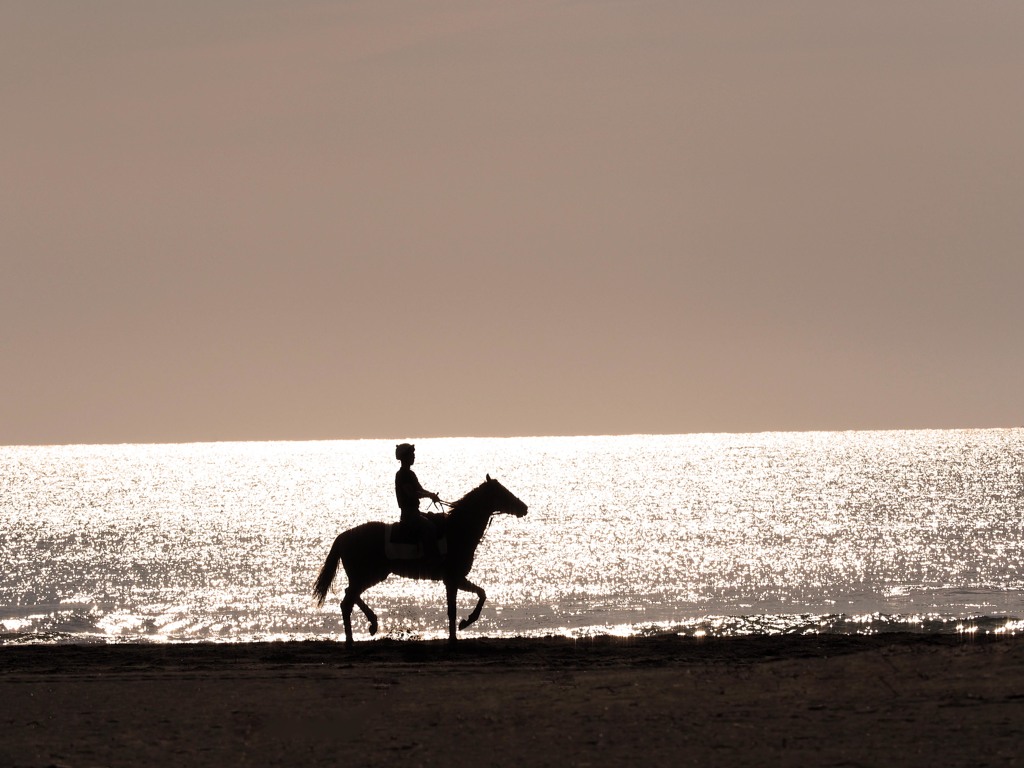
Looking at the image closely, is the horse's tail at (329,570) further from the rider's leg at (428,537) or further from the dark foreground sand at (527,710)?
the dark foreground sand at (527,710)

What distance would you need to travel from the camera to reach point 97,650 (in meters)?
21.9

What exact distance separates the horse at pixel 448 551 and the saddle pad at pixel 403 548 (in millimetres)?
73

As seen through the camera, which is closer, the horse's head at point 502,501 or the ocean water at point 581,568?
the horse's head at point 502,501

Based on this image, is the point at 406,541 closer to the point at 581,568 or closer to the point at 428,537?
the point at 428,537

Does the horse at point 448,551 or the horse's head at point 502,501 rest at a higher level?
the horse's head at point 502,501

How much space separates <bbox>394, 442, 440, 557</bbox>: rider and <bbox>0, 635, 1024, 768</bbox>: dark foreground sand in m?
1.66

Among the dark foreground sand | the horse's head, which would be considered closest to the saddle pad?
the horse's head

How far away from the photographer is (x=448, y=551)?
19562mm

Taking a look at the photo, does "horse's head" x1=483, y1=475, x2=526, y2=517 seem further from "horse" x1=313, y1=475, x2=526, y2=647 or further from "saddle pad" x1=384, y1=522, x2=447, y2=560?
"saddle pad" x1=384, y1=522, x2=447, y2=560

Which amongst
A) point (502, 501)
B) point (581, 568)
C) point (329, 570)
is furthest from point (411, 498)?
point (581, 568)

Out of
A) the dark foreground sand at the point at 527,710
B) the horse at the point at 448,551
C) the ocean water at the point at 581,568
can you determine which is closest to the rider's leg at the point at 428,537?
the horse at the point at 448,551

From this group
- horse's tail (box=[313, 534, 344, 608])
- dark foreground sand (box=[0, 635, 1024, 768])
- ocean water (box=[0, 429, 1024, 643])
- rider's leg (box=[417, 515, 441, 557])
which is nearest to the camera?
dark foreground sand (box=[0, 635, 1024, 768])

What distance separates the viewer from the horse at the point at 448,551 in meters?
19.6

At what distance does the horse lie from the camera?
19594mm
